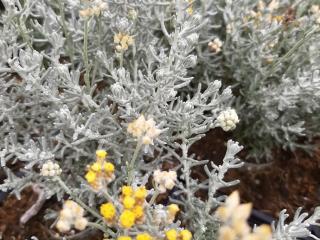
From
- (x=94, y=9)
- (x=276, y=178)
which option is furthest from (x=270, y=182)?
(x=94, y=9)

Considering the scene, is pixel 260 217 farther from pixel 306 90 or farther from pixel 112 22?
pixel 112 22

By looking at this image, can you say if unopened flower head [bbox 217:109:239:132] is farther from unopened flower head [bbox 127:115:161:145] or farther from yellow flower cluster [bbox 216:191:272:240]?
yellow flower cluster [bbox 216:191:272:240]

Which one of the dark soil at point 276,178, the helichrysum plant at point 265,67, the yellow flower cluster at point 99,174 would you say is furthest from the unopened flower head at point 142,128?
the dark soil at point 276,178

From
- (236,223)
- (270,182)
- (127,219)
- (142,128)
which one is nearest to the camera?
(236,223)

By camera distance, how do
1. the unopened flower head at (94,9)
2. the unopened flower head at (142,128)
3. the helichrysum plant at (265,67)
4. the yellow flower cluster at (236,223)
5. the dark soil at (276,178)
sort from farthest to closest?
1. the dark soil at (276,178)
2. the helichrysum plant at (265,67)
3. the unopened flower head at (94,9)
4. the unopened flower head at (142,128)
5. the yellow flower cluster at (236,223)

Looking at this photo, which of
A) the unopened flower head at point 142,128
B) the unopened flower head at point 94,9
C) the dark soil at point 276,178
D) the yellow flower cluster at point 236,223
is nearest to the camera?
the yellow flower cluster at point 236,223

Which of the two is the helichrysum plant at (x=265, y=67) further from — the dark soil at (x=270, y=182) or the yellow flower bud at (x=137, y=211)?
the yellow flower bud at (x=137, y=211)

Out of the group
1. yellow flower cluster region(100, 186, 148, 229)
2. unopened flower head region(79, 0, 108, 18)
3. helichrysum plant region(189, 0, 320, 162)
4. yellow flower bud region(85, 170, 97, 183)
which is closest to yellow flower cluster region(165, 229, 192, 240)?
yellow flower cluster region(100, 186, 148, 229)

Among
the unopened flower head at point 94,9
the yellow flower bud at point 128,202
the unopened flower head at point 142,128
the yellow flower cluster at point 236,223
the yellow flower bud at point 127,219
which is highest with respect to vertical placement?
the unopened flower head at point 94,9

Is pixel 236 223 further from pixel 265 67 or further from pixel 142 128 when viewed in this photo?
pixel 265 67
